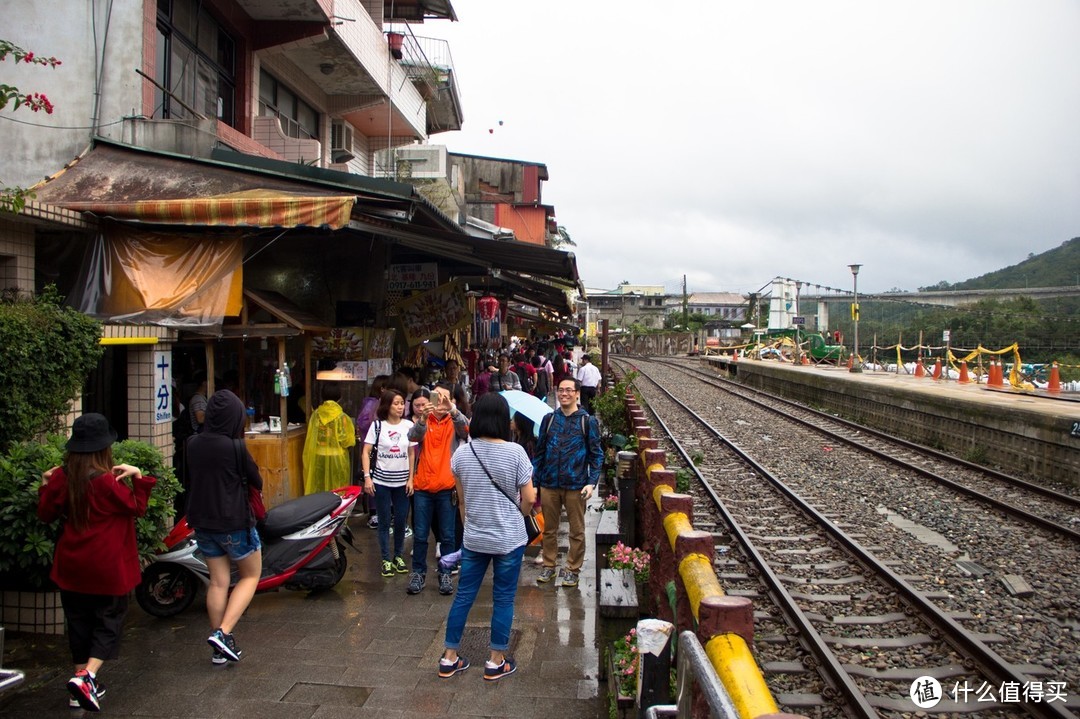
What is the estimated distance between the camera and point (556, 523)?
6.84 m

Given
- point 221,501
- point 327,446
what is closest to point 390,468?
point 221,501

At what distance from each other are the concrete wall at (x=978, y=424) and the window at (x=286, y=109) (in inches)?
534

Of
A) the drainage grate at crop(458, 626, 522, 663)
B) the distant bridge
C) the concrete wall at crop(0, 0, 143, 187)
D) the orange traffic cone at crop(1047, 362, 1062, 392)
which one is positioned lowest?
the drainage grate at crop(458, 626, 522, 663)

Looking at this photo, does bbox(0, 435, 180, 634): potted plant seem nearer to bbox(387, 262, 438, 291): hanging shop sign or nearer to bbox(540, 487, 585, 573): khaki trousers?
bbox(540, 487, 585, 573): khaki trousers

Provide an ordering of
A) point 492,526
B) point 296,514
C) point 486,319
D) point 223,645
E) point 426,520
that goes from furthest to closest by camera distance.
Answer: point 486,319, point 426,520, point 296,514, point 223,645, point 492,526

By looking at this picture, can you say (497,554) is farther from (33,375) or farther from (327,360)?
(327,360)

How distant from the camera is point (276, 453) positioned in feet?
27.3

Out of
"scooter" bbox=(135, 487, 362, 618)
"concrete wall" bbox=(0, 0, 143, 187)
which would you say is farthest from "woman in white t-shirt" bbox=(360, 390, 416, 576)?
"concrete wall" bbox=(0, 0, 143, 187)

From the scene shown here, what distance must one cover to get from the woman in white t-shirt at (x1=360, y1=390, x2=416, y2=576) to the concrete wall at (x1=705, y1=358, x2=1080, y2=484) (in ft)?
34.2

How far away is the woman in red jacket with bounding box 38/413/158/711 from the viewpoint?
4.14 m

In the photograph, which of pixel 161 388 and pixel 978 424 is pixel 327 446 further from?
pixel 978 424

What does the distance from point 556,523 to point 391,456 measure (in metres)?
1.55

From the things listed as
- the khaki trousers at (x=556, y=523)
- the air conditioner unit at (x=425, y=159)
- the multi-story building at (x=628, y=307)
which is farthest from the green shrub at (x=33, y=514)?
the multi-story building at (x=628, y=307)

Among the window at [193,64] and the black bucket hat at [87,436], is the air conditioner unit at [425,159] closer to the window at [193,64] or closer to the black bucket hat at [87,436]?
the window at [193,64]
